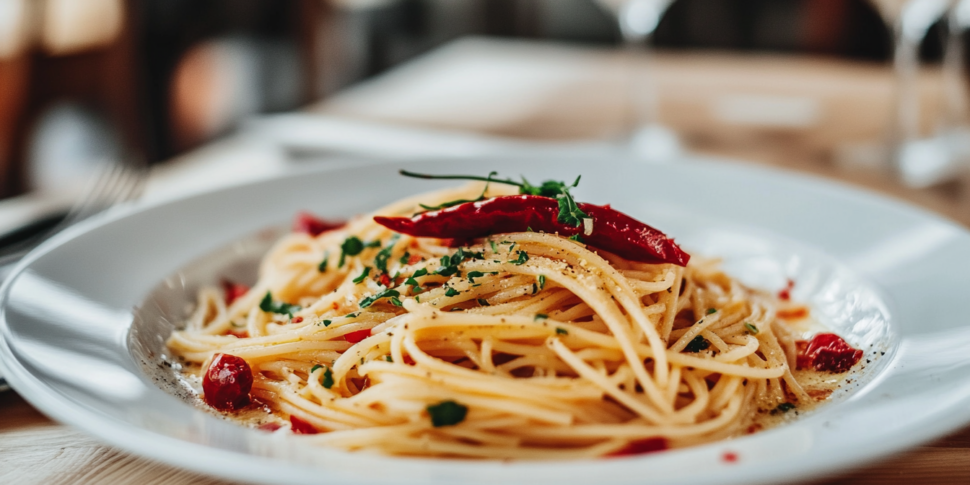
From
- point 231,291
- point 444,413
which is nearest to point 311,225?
point 231,291

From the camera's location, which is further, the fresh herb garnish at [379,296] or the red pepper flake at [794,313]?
the red pepper flake at [794,313]

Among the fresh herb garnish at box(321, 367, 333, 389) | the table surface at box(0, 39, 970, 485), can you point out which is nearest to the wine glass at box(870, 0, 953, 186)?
the table surface at box(0, 39, 970, 485)

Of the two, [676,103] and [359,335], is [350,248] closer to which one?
[359,335]

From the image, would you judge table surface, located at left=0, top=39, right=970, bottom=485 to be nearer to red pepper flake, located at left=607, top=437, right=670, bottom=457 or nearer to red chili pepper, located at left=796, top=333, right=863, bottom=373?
red chili pepper, located at left=796, top=333, right=863, bottom=373

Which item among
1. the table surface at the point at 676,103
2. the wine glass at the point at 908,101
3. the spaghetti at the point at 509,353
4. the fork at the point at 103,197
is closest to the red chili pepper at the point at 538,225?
the spaghetti at the point at 509,353

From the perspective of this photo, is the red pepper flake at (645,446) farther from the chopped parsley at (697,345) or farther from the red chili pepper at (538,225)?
the red chili pepper at (538,225)

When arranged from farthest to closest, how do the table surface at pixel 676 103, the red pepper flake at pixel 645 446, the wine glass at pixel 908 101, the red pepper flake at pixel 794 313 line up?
the table surface at pixel 676 103, the wine glass at pixel 908 101, the red pepper flake at pixel 794 313, the red pepper flake at pixel 645 446
